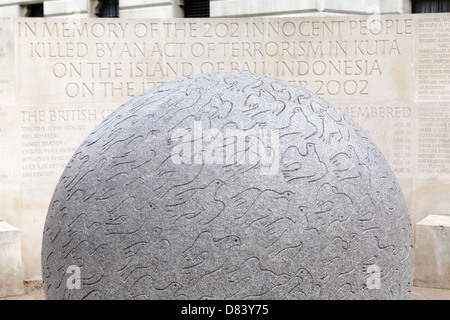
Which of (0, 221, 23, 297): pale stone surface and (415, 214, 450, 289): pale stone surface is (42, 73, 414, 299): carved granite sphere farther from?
(415, 214, 450, 289): pale stone surface

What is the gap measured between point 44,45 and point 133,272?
5.91 meters

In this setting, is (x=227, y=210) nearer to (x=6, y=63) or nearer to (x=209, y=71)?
(x=209, y=71)

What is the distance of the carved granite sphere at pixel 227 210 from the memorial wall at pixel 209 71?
4.87m

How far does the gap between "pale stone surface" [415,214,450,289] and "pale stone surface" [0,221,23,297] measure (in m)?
4.69

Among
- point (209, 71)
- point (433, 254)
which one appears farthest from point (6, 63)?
point (433, 254)

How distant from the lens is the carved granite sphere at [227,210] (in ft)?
10.0

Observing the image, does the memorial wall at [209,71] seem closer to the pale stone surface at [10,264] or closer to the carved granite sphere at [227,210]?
the pale stone surface at [10,264]

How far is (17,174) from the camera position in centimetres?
823

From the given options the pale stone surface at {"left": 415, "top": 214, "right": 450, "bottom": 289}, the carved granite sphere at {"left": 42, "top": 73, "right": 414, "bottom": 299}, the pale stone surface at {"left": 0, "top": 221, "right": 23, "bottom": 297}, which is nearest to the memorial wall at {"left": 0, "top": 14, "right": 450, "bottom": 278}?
the pale stone surface at {"left": 415, "top": 214, "right": 450, "bottom": 289}

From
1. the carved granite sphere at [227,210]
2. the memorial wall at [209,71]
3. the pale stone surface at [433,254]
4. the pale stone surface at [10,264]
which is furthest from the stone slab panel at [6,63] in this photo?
the pale stone surface at [433,254]

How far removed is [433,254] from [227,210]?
5082mm

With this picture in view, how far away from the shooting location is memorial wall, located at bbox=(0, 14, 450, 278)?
823 centimetres

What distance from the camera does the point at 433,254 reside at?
7.45 metres

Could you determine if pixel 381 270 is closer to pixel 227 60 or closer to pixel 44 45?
pixel 227 60
